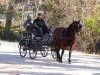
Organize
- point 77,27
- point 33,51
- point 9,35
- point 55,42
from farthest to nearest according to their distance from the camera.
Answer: point 9,35 < point 33,51 < point 55,42 < point 77,27

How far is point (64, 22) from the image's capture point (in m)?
33.9

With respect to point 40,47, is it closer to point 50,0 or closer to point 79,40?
point 79,40

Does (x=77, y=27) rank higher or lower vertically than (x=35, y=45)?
higher

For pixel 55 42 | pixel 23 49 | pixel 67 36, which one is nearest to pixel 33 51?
pixel 23 49

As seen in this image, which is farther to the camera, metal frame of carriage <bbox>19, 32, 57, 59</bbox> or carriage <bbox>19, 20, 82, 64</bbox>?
metal frame of carriage <bbox>19, 32, 57, 59</bbox>

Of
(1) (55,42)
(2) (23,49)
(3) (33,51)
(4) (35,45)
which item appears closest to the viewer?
(1) (55,42)

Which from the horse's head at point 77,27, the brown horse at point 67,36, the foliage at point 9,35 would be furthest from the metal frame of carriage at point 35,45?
the foliage at point 9,35

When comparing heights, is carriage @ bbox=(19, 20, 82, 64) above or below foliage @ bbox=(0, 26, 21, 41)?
above

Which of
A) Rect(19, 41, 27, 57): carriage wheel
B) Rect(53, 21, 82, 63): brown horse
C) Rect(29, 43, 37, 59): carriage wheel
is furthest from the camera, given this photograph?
Rect(19, 41, 27, 57): carriage wheel

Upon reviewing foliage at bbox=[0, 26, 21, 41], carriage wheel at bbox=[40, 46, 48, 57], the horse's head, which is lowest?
foliage at bbox=[0, 26, 21, 41]

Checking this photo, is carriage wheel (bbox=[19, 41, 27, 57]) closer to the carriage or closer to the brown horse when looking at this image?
the carriage

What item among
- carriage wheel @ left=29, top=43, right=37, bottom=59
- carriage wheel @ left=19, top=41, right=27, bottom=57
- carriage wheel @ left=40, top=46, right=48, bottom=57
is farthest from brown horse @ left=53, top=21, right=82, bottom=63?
carriage wheel @ left=19, top=41, right=27, bottom=57

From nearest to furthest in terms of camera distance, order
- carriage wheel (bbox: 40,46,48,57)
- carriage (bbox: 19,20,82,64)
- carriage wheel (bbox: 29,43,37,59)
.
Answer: carriage (bbox: 19,20,82,64) → carriage wheel (bbox: 29,43,37,59) → carriage wheel (bbox: 40,46,48,57)

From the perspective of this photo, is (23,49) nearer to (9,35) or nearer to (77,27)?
(77,27)
